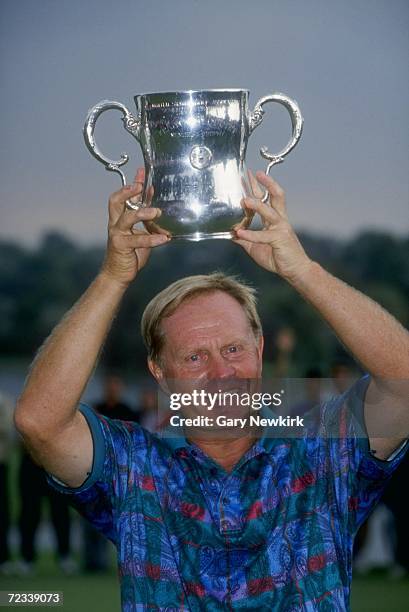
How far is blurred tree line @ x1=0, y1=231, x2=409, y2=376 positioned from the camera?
91.1 inches

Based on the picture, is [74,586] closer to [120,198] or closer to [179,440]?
[179,440]

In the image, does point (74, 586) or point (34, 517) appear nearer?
point (74, 586)

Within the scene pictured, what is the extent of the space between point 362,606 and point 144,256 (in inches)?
60.9

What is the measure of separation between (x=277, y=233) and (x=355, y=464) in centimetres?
35

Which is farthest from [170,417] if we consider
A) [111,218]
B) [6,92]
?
[6,92]

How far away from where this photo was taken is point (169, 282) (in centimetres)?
233

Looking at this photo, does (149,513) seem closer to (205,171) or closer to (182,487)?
(182,487)

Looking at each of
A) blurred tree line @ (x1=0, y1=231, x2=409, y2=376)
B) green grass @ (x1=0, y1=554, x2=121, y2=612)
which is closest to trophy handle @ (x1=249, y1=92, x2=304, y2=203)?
blurred tree line @ (x1=0, y1=231, x2=409, y2=376)

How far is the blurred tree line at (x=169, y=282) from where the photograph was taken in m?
2.31

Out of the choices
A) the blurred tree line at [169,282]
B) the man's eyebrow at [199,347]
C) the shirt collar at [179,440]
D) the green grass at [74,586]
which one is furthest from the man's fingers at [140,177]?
the green grass at [74,586]

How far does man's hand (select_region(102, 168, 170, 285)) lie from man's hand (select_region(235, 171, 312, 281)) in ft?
Answer: 0.38

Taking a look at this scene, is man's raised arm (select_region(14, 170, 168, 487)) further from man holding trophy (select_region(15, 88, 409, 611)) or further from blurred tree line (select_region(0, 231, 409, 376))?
blurred tree line (select_region(0, 231, 409, 376))

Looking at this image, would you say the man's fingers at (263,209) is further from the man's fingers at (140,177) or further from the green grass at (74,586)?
the green grass at (74,586)

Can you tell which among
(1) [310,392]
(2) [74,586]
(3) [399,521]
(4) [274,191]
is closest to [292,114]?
(4) [274,191]
